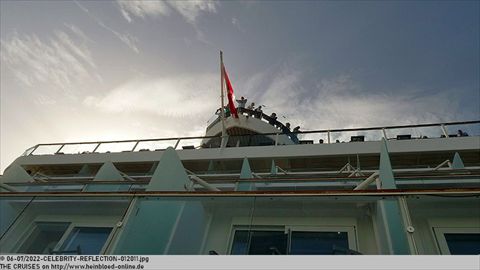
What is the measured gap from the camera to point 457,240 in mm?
4457

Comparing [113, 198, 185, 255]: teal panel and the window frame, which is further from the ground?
A: the window frame

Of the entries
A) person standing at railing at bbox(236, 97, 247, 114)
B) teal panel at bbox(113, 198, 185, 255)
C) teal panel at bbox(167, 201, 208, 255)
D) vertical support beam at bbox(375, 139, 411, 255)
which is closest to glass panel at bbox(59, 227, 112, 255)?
teal panel at bbox(113, 198, 185, 255)

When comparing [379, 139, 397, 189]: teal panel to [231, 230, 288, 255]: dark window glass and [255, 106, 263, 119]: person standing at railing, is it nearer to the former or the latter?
[231, 230, 288, 255]: dark window glass

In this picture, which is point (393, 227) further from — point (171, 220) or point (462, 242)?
point (171, 220)

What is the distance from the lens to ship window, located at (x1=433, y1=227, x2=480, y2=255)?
434cm

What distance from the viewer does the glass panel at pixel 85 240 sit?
4898 mm

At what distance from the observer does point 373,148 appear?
8.98 m

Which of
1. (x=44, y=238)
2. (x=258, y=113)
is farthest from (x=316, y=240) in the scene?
(x=258, y=113)

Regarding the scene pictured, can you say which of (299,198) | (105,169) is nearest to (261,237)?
(299,198)

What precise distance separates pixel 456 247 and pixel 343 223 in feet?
5.24

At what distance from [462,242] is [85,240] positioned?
6.11 metres

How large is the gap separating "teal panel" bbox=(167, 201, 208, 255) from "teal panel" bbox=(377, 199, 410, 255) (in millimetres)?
2465

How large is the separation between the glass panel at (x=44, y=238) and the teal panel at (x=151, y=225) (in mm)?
1743

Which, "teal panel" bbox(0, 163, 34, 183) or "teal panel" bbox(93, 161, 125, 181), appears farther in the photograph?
"teal panel" bbox(0, 163, 34, 183)
